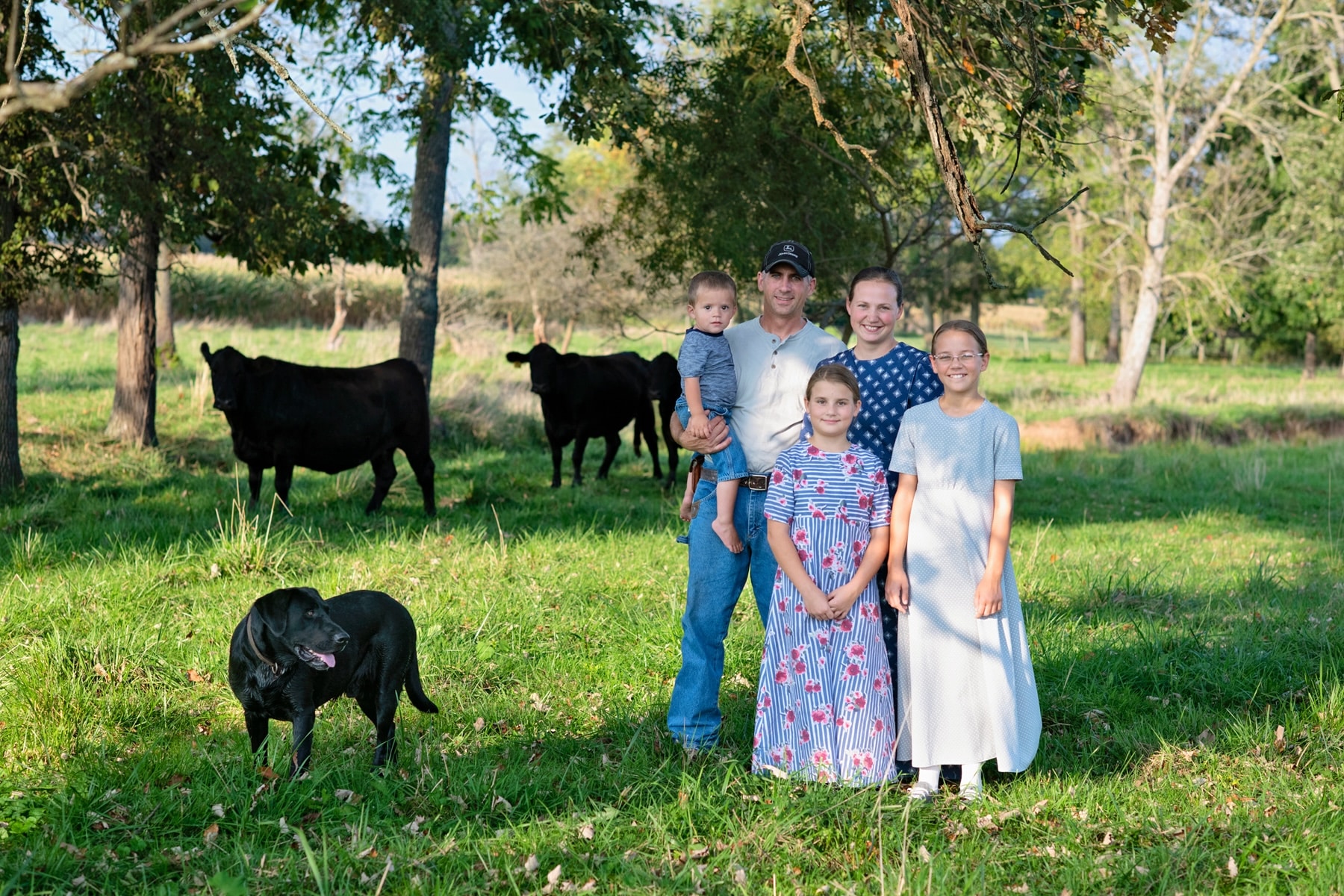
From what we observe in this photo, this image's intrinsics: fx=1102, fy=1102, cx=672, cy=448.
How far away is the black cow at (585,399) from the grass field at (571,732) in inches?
124

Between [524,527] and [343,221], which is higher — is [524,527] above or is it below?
below

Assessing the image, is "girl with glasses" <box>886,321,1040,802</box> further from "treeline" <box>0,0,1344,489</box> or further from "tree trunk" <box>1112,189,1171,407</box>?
"tree trunk" <box>1112,189,1171,407</box>

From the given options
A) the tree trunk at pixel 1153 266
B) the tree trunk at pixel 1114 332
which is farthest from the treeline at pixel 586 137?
the tree trunk at pixel 1114 332

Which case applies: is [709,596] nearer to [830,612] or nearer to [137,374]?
[830,612]

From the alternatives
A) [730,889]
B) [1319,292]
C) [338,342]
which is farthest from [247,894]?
[1319,292]

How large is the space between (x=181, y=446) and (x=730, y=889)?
1163cm

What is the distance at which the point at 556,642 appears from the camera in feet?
20.5

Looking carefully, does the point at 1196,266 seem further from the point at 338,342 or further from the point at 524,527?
the point at 524,527

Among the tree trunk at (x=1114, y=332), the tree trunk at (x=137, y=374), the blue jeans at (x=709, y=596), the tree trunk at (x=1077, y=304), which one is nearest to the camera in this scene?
the blue jeans at (x=709, y=596)

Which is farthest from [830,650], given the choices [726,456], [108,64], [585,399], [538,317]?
[538,317]

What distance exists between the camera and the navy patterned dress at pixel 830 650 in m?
4.32

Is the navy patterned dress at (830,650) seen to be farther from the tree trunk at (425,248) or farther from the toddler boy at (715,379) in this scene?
the tree trunk at (425,248)

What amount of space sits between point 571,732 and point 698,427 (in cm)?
162

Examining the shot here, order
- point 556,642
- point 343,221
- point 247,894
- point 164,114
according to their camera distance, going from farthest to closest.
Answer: point 343,221 → point 164,114 → point 556,642 → point 247,894
